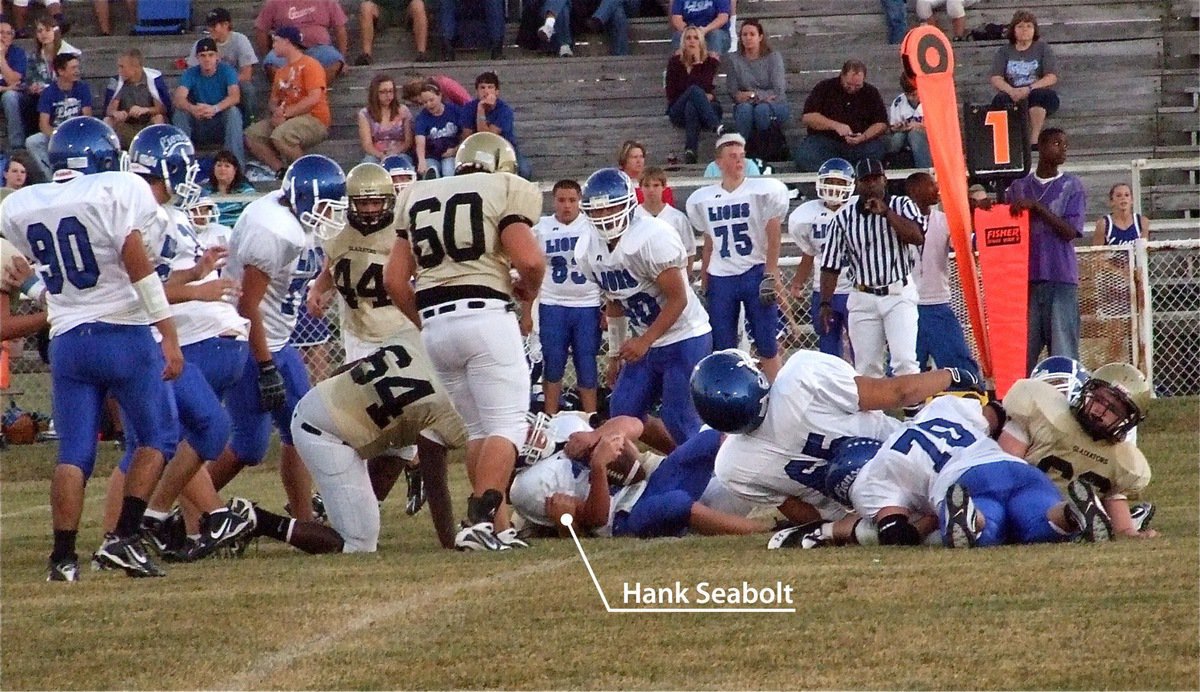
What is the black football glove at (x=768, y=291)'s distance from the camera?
11.5 meters

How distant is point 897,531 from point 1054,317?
14.9 feet

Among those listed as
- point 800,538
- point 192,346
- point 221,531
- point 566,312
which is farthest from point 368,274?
point 566,312

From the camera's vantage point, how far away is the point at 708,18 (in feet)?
52.4

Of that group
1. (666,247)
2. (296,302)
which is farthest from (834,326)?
(296,302)

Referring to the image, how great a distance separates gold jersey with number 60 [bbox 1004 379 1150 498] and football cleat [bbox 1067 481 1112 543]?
26 cm

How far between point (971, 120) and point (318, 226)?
3986 millimetres

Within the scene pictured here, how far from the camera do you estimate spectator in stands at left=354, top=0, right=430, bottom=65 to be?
55.3 feet

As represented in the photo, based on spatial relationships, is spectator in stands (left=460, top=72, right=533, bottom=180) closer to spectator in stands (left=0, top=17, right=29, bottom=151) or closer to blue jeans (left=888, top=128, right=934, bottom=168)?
blue jeans (left=888, top=128, right=934, bottom=168)

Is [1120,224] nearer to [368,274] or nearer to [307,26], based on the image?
[368,274]

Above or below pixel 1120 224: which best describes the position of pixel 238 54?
above

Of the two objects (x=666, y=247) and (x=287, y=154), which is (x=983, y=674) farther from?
(x=287, y=154)

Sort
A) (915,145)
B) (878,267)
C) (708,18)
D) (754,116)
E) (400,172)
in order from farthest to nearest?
(708,18), (754,116), (915,145), (878,267), (400,172)

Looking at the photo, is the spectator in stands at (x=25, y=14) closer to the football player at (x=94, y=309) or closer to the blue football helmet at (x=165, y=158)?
the blue football helmet at (x=165, y=158)

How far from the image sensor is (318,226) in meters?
8.09
